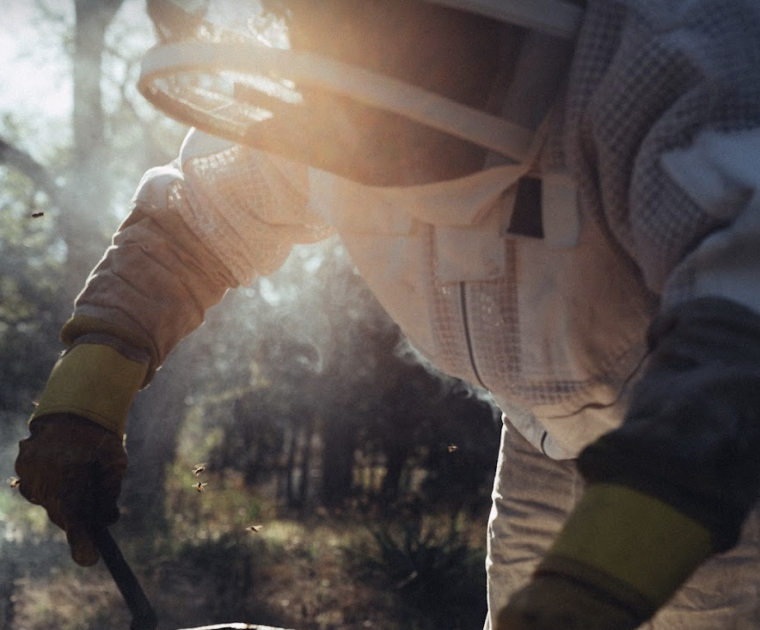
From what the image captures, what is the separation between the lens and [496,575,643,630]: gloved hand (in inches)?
34.2

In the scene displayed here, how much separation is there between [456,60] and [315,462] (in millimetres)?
10446

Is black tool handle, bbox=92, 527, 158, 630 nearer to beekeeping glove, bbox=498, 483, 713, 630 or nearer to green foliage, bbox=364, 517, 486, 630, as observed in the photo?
beekeeping glove, bbox=498, 483, 713, 630

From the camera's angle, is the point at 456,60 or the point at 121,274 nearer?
the point at 456,60

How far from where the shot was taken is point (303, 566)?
7.28 m

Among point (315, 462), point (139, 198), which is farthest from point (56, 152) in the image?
point (139, 198)

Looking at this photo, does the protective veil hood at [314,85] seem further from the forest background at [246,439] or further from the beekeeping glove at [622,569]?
the forest background at [246,439]

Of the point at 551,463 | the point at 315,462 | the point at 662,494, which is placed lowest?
the point at 315,462

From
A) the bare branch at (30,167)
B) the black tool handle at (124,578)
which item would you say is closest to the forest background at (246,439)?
the bare branch at (30,167)

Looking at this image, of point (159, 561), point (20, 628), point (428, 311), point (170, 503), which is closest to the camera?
point (428, 311)

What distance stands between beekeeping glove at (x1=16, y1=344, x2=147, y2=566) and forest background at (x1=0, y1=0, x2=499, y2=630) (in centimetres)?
440

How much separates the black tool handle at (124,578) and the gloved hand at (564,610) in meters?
1.29

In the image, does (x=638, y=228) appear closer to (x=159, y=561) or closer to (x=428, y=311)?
(x=428, y=311)

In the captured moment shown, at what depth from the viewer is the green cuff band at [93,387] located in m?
1.93

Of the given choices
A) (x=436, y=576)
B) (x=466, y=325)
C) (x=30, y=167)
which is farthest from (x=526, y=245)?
(x=30, y=167)
